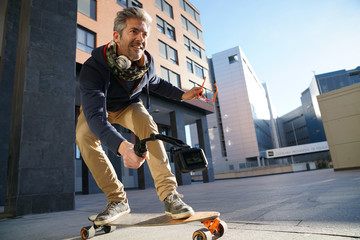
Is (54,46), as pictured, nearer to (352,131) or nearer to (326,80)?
(352,131)

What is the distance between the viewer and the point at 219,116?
56.4 metres

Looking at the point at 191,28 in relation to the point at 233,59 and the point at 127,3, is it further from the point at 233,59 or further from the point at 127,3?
the point at 233,59

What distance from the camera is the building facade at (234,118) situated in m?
51.9

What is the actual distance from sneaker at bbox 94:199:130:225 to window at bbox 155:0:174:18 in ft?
70.8

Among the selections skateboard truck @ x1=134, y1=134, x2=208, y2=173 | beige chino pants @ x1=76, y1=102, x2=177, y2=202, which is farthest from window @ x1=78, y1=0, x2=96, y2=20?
skateboard truck @ x1=134, y1=134, x2=208, y2=173

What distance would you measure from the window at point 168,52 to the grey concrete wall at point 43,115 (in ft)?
45.8

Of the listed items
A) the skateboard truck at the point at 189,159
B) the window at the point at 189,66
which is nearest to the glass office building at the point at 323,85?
the window at the point at 189,66

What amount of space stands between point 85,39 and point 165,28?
368 inches

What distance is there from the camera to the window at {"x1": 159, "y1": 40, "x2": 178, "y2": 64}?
19.7 meters

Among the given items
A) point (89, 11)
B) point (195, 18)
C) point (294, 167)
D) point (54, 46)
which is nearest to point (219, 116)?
point (294, 167)

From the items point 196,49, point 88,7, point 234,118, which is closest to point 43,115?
point 88,7

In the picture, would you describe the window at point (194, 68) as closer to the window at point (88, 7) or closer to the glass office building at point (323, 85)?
the window at point (88, 7)

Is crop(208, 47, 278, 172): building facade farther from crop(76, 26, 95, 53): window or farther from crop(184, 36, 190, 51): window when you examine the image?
crop(76, 26, 95, 53): window

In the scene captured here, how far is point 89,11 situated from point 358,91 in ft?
50.4
